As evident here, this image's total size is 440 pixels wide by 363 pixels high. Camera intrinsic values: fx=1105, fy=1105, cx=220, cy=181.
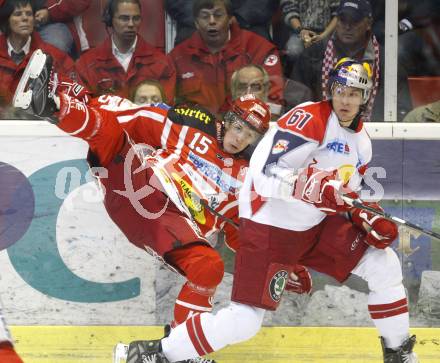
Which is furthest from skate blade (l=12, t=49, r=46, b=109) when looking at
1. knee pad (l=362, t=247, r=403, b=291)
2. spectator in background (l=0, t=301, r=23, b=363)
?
spectator in background (l=0, t=301, r=23, b=363)

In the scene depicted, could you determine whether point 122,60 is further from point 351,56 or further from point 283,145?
point 283,145

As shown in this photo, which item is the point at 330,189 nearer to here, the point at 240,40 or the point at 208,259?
the point at 208,259

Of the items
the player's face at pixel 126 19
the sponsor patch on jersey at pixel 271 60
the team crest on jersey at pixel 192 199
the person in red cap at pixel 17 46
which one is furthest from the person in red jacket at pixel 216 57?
the person in red cap at pixel 17 46

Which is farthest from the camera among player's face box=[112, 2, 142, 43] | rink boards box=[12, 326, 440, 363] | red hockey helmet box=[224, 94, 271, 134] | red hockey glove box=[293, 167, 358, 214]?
player's face box=[112, 2, 142, 43]

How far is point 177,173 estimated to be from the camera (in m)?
4.72

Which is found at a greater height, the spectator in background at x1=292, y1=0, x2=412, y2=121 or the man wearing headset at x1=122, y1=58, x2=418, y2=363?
the spectator in background at x1=292, y1=0, x2=412, y2=121

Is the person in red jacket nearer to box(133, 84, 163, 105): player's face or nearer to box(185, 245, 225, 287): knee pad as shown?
box(133, 84, 163, 105): player's face

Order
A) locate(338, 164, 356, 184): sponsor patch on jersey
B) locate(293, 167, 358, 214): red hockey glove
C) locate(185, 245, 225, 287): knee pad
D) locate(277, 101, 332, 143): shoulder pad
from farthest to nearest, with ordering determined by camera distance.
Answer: locate(185, 245, 225, 287): knee pad
locate(338, 164, 356, 184): sponsor patch on jersey
locate(277, 101, 332, 143): shoulder pad
locate(293, 167, 358, 214): red hockey glove

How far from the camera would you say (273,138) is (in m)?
4.07

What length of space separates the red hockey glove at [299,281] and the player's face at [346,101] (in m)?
0.85

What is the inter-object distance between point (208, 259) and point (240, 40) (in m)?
1.08

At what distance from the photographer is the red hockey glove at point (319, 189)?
3943mm

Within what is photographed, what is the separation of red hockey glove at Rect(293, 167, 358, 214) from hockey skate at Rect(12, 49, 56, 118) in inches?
39.0

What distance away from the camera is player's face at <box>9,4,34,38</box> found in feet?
16.1
